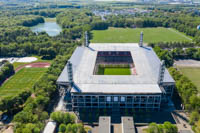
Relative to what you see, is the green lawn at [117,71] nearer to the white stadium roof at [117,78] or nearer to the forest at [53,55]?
the white stadium roof at [117,78]

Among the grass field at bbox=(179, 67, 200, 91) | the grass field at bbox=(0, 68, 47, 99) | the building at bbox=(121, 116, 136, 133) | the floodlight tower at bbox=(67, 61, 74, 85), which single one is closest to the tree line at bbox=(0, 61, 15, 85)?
the grass field at bbox=(0, 68, 47, 99)

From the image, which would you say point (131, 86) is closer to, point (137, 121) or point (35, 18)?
point (137, 121)

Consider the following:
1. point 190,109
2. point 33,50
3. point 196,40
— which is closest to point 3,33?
point 33,50

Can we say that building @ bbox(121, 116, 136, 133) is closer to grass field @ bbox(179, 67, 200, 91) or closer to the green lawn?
the green lawn

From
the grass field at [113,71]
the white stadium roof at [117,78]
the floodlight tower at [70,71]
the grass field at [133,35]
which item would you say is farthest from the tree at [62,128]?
the grass field at [133,35]

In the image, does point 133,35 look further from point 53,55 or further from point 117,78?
point 117,78
